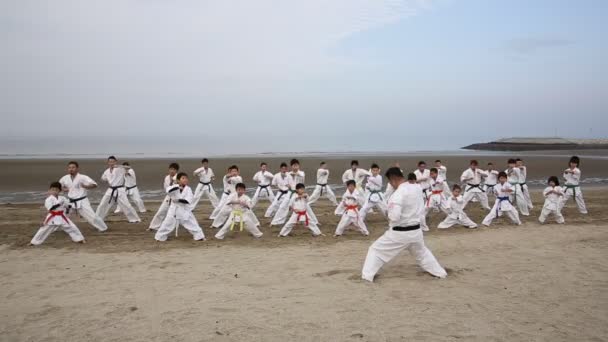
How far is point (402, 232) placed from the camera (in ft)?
16.2

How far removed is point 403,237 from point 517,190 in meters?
6.81

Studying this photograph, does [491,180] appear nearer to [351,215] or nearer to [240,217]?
[351,215]

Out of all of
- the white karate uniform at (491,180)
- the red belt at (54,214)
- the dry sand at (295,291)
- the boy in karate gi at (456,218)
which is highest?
the white karate uniform at (491,180)

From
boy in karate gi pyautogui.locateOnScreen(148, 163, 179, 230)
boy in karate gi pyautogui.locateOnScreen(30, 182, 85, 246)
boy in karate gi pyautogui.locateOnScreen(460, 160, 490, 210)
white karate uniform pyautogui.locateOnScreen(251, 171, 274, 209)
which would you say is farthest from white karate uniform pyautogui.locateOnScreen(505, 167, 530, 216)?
boy in karate gi pyautogui.locateOnScreen(30, 182, 85, 246)

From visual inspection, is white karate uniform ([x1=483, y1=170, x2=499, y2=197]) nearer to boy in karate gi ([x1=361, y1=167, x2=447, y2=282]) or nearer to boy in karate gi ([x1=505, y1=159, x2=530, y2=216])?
boy in karate gi ([x1=505, y1=159, x2=530, y2=216])

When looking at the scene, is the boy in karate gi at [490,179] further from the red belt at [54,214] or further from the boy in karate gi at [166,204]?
the red belt at [54,214]

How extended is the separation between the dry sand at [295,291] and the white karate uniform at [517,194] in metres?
2.71

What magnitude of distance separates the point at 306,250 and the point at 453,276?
245 cm

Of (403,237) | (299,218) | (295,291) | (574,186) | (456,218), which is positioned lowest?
(295,291)

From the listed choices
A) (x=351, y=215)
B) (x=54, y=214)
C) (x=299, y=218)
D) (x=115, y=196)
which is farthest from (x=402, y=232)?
(x=115, y=196)

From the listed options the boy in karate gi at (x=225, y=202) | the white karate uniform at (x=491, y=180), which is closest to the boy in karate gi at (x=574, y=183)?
the white karate uniform at (x=491, y=180)

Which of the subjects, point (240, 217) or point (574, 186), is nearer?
point (240, 217)

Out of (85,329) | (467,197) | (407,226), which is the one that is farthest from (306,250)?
(467,197)

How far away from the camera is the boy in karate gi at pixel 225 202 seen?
27.1 feet
